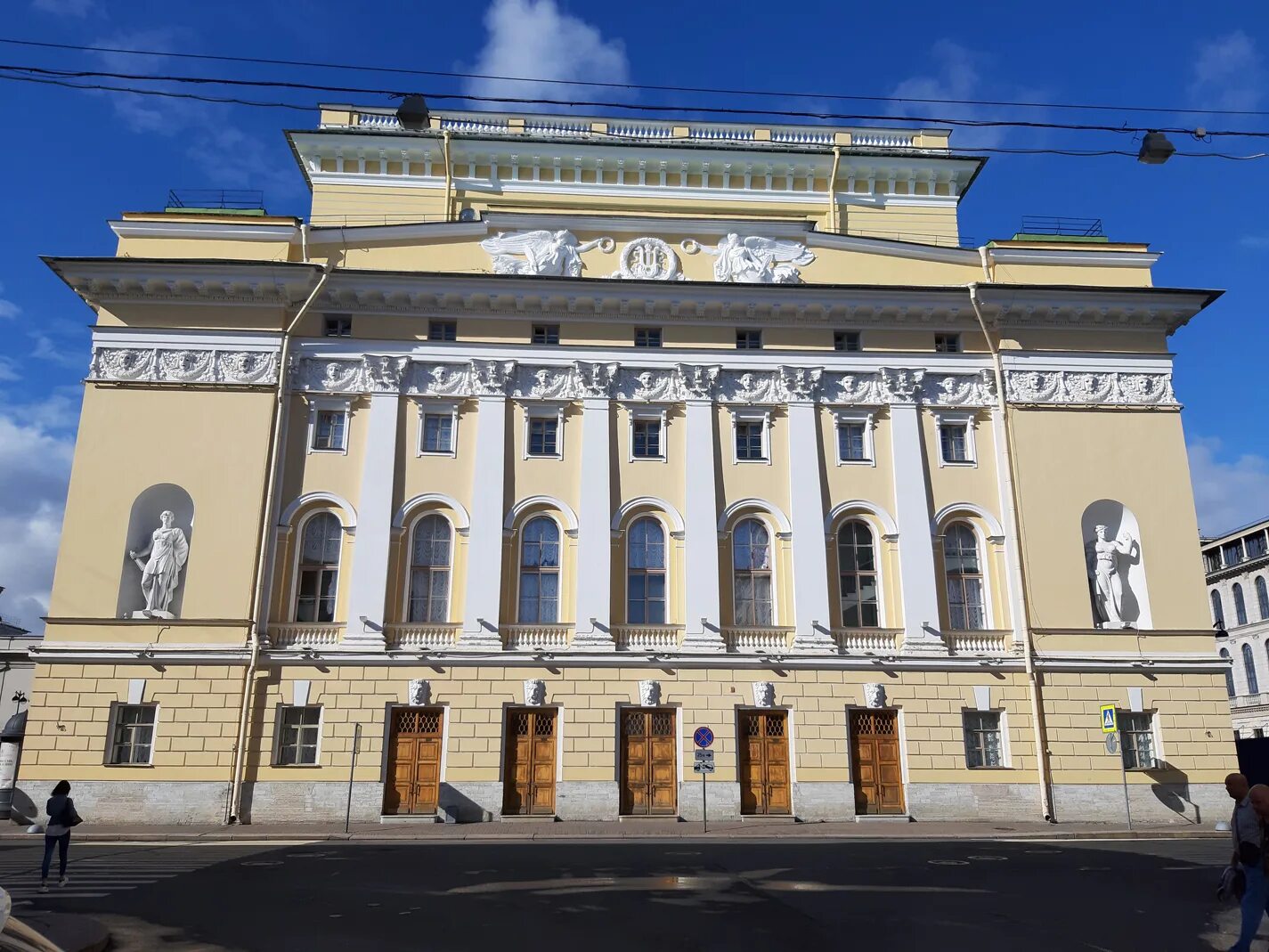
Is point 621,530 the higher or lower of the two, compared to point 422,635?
higher

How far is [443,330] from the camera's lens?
27.6m

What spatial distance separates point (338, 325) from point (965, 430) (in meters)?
18.0

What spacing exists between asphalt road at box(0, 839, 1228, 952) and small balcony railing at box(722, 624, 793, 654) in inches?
271

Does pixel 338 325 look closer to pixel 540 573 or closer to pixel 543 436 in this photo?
pixel 543 436

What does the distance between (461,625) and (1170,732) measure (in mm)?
18446

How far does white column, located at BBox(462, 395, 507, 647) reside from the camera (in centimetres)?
2478

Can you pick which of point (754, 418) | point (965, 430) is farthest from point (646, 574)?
point (965, 430)

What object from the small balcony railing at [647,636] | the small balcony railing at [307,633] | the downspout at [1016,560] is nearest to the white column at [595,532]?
the small balcony railing at [647,636]

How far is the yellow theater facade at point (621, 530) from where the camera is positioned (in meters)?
24.0

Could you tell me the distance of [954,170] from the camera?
32.6 m

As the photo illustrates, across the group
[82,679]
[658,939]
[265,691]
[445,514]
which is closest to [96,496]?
[82,679]

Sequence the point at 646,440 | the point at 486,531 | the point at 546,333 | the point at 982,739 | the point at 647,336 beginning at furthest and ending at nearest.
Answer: the point at 647,336, the point at 546,333, the point at 646,440, the point at 486,531, the point at 982,739

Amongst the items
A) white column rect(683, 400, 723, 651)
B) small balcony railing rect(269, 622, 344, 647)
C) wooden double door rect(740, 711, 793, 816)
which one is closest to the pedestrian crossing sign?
wooden double door rect(740, 711, 793, 816)

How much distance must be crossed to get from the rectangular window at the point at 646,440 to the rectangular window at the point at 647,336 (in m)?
2.33
